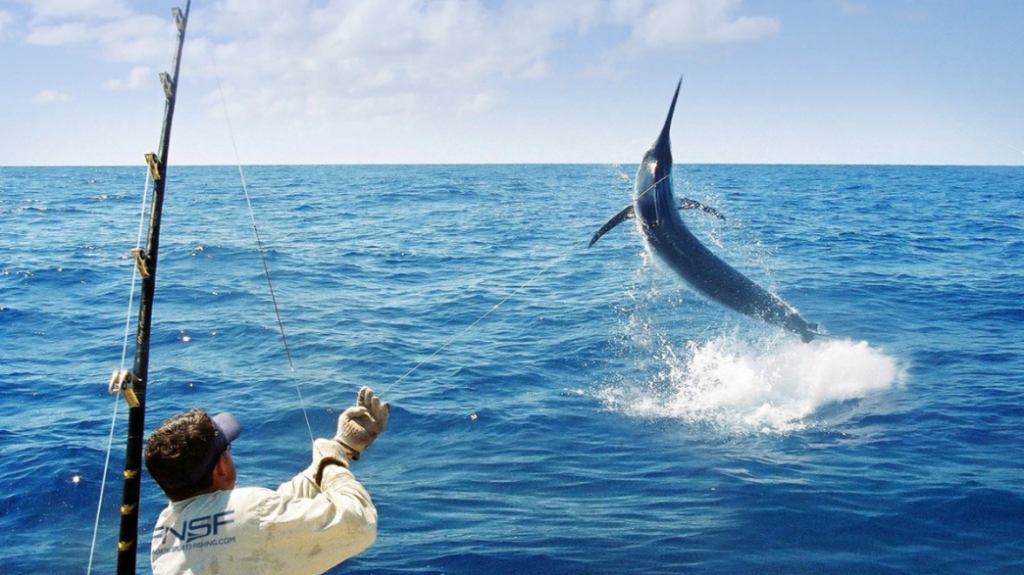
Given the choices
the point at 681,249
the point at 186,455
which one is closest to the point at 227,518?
the point at 186,455

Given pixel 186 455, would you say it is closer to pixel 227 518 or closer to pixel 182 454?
pixel 182 454

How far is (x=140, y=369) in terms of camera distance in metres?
2.99

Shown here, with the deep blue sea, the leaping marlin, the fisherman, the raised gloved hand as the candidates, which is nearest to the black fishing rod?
the fisherman

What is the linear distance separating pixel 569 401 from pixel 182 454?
6.28 meters

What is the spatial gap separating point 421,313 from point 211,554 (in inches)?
394

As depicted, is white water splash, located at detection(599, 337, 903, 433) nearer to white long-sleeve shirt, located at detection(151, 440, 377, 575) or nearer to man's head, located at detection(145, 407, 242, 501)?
white long-sleeve shirt, located at detection(151, 440, 377, 575)

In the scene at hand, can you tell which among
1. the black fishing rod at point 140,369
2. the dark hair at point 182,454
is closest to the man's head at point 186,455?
the dark hair at point 182,454

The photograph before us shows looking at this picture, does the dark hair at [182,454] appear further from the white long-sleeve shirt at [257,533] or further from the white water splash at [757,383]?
the white water splash at [757,383]

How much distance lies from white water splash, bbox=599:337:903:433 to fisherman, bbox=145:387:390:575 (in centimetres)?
580

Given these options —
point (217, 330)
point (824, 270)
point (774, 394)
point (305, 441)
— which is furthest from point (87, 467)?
point (824, 270)

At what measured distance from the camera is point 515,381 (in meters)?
9.02

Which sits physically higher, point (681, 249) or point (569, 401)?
point (681, 249)

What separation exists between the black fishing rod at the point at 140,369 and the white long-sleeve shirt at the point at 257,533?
0.36 metres

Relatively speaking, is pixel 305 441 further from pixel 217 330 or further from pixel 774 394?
pixel 774 394
